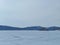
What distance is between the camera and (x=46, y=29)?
1.95 metres

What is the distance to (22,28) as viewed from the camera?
2016 mm
